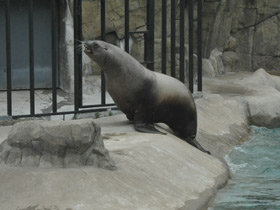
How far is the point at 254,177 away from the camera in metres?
7.71

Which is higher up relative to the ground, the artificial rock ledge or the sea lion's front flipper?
the artificial rock ledge

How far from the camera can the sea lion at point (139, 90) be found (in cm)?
794

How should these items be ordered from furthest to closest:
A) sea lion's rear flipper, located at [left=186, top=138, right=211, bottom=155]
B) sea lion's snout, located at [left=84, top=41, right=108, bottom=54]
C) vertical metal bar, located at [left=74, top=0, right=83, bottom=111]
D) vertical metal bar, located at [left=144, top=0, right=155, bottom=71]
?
vertical metal bar, located at [left=144, top=0, right=155, bottom=71]
vertical metal bar, located at [left=74, top=0, right=83, bottom=111]
sea lion's rear flipper, located at [left=186, top=138, right=211, bottom=155]
sea lion's snout, located at [left=84, top=41, right=108, bottom=54]

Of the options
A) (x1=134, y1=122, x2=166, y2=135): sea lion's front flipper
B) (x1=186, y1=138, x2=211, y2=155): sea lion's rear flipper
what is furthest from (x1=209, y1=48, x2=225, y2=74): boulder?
(x1=134, y1=122, x2=166, y2=135): sea lion's front flipper

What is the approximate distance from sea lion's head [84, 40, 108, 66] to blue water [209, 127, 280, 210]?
6.67 ft

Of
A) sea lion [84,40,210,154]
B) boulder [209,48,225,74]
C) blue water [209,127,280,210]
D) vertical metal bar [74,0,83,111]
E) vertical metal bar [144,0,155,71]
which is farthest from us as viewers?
boulder [209,48,225,74]

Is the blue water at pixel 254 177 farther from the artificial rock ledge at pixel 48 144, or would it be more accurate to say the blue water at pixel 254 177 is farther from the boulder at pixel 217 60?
the boulder at pixel 217 60

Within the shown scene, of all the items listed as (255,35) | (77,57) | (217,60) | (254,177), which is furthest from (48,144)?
(255,35)

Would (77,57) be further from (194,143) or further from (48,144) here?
(48,144)

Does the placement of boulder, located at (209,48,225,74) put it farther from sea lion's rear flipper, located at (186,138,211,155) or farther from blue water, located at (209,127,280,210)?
sea lion's rear flipper, located at (186,138,211,155)

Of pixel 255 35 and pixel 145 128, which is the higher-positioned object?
pixel 255 35

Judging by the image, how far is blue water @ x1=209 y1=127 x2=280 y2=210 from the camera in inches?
254

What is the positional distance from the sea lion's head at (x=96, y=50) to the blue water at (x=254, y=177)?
203 cm

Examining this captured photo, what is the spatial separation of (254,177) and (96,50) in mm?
2300
